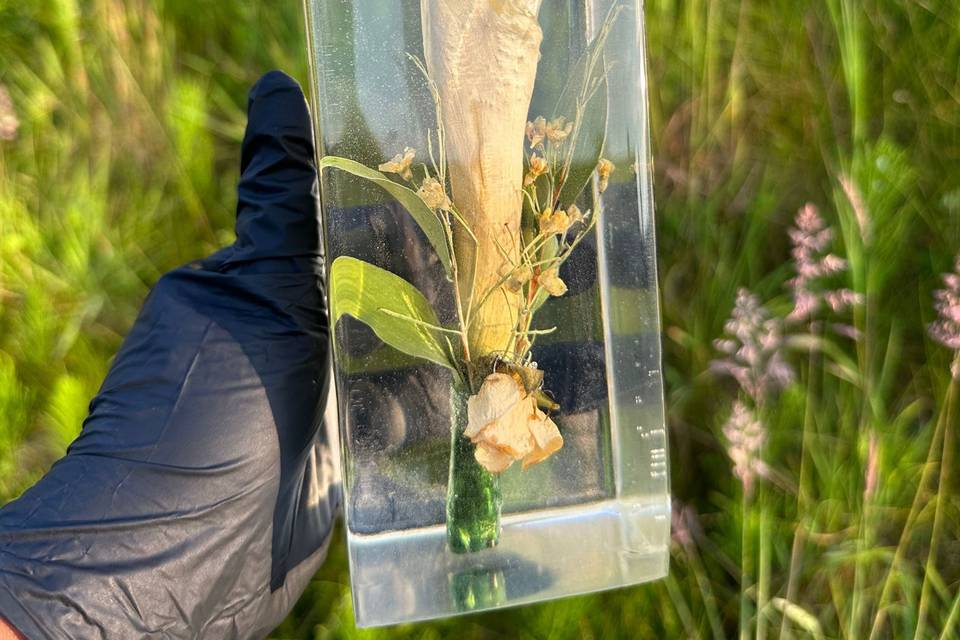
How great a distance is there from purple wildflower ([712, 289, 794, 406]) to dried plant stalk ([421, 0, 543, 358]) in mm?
346

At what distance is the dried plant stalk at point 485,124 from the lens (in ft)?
2.04

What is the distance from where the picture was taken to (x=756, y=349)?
3.03 ft

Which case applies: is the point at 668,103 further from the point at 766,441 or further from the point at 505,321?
the point at 505,321

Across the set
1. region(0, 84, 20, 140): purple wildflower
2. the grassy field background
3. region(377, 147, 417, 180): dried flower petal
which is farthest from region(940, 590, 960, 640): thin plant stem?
region(0, 84, 20, 140): purple wildflower

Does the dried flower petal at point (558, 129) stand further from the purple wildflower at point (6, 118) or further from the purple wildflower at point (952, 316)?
the purple wildflower at point (6, 118)

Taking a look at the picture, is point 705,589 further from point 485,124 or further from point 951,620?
point 485,124

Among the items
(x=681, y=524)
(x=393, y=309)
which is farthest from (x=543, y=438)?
(x=681, y=524)

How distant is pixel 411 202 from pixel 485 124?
0.27 feet

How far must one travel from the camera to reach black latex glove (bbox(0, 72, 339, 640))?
2.55ft

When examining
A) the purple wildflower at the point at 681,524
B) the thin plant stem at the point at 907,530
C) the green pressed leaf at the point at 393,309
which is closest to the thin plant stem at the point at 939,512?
the thin plant stem at the point at 907,530

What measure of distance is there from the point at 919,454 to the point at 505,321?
24.7 inches

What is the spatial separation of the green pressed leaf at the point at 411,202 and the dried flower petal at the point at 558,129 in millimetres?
115

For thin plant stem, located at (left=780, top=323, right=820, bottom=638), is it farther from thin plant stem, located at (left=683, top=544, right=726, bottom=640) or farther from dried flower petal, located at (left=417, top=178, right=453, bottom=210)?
dried flower petal, located at (left=417, top=178, right=453, bottom=210)

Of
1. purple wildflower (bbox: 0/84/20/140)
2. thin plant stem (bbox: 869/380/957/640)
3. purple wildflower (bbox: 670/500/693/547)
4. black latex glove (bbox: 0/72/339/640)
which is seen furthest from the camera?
purple wildflower (bbox: 0/84/20/140)
